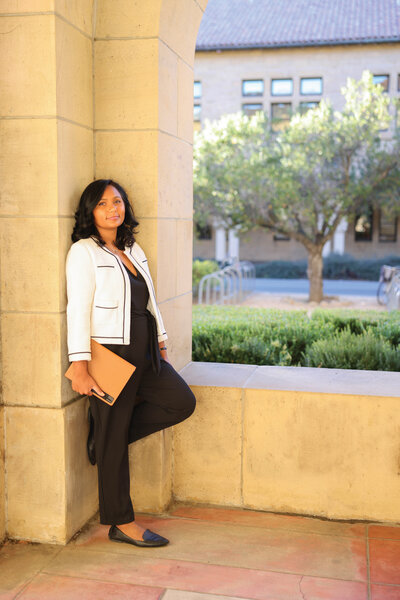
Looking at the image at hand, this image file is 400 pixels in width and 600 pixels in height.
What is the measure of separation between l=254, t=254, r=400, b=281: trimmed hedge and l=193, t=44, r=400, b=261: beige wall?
3.02m

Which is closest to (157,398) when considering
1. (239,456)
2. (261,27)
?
(239,456)

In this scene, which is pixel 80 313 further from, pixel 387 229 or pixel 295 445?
pixel 387 229

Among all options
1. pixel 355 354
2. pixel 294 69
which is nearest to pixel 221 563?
pixel 355 354

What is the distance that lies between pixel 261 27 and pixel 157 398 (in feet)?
110

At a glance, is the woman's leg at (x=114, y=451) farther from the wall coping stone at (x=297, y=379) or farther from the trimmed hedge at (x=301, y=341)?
the trimmed hedge at (x=301, y=341)

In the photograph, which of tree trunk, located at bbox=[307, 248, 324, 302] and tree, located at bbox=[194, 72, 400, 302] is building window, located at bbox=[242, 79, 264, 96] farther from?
tree trunk, located at bbox=[307, 248, 324, 302]

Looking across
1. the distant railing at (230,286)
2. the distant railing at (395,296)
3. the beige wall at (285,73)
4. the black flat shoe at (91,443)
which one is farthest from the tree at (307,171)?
the black flat shoe at (91,443)

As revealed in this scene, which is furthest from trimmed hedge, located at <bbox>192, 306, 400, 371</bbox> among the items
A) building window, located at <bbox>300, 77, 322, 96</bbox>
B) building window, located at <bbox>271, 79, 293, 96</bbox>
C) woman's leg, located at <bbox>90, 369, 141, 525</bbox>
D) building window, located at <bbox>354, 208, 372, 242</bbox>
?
building window, located at <bbox>271, 79, 293, 96</bbox>

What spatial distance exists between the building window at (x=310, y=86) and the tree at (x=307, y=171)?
12.9 m

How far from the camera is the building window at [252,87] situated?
32.3 m

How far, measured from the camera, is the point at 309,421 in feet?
12.6

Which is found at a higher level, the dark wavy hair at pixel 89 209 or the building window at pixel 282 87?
the building window at pixel 282 87

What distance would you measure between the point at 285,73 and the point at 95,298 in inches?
1218

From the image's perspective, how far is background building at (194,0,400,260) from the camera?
102ft
